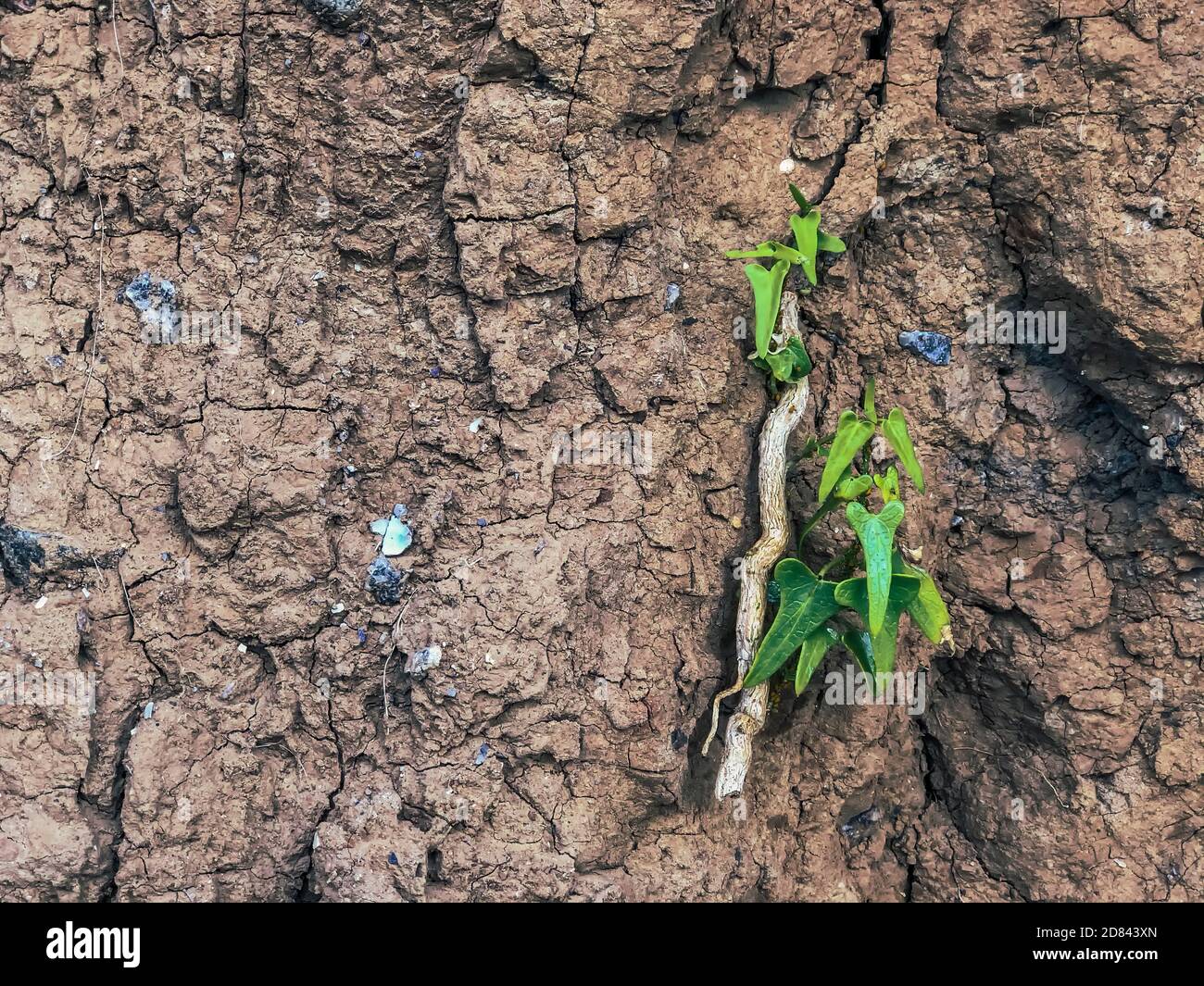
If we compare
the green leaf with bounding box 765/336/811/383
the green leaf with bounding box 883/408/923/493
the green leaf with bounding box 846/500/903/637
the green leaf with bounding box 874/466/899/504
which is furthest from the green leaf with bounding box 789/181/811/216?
the green leaf with bounding box 846/500/903/637

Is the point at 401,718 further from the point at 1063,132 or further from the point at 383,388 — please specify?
the point at 1063,132

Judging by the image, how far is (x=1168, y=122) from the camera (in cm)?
329

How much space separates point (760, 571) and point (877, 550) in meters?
0.45

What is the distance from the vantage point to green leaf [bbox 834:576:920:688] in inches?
125

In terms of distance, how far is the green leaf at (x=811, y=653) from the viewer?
329 cm

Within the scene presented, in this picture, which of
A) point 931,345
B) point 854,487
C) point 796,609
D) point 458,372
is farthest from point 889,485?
point 458,372

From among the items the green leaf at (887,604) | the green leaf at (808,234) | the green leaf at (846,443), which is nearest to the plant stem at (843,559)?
the green leaf at (887,604)

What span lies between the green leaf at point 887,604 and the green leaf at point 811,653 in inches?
5.2

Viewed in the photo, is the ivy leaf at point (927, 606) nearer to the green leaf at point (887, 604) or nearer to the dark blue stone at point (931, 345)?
the green leaf at point (887, 604)

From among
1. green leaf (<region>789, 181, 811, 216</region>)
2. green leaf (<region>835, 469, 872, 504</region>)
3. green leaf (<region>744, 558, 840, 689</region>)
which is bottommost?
green leaf (<region>744, 558, 840, 689</region>)

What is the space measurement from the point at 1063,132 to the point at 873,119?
56 cm

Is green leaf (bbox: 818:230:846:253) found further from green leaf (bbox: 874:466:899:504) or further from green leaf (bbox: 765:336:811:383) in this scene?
green leaf (bbox: 874:466:899:504)

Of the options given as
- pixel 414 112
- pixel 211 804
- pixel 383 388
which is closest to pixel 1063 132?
pixel 414 112

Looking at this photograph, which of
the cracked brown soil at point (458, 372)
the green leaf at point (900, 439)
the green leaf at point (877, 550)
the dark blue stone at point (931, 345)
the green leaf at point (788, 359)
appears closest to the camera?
the green leaf at point (877, 550)
